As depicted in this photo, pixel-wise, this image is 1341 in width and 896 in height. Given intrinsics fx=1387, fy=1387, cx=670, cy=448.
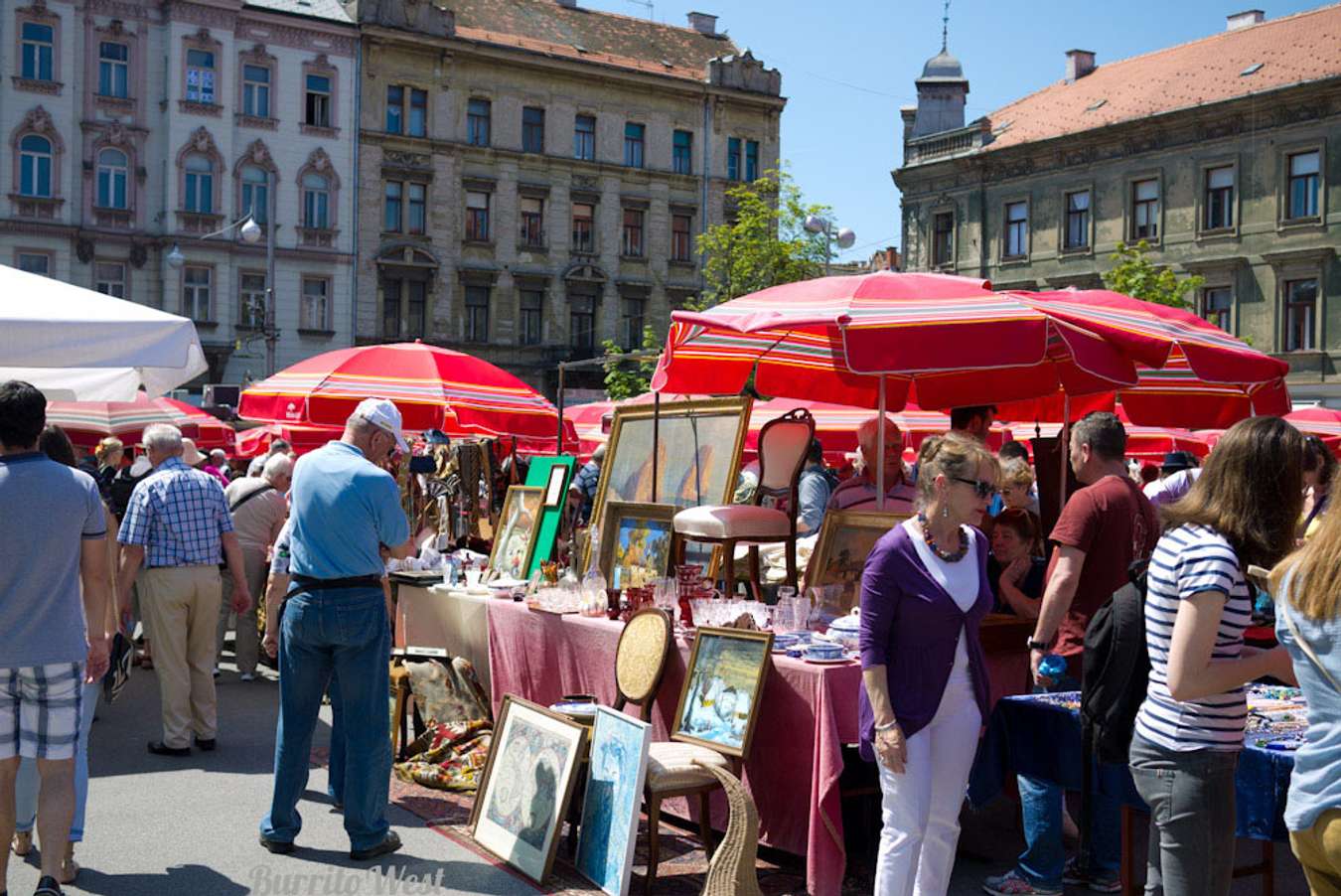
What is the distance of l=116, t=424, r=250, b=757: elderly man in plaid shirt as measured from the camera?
8.38 m

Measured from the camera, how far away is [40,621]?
5.10 metres

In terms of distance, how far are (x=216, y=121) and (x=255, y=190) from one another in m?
2.23

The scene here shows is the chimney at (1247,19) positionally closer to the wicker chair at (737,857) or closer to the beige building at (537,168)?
the beige building at (537,168)

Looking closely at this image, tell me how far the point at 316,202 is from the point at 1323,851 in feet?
136

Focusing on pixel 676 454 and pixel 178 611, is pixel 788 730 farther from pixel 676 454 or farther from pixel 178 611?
pixel 178 611

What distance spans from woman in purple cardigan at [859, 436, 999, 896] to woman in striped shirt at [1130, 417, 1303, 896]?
0.88 m

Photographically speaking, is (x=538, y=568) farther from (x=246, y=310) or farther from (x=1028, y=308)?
(x=246, y=310)

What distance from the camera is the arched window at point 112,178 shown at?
3878cm

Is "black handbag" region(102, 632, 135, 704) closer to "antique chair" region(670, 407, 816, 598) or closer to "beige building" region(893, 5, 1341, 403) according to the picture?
"antique chair" region(670, 407, 816, 598)

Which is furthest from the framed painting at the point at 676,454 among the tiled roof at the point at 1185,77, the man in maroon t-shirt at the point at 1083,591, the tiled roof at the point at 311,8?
the tiled roof at the point at 311,8

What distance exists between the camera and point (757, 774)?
6.28 m

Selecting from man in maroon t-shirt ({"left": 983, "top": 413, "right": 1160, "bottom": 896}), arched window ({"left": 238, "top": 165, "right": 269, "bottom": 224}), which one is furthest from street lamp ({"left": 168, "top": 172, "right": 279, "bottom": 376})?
man in maroon t-shirt ({"left": 983, "top": 413, "right": 1160, "bottom": 896})

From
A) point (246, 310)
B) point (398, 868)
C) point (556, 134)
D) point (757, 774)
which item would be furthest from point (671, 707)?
point (556, 134)

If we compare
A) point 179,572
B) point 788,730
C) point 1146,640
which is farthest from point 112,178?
point 1146,640
